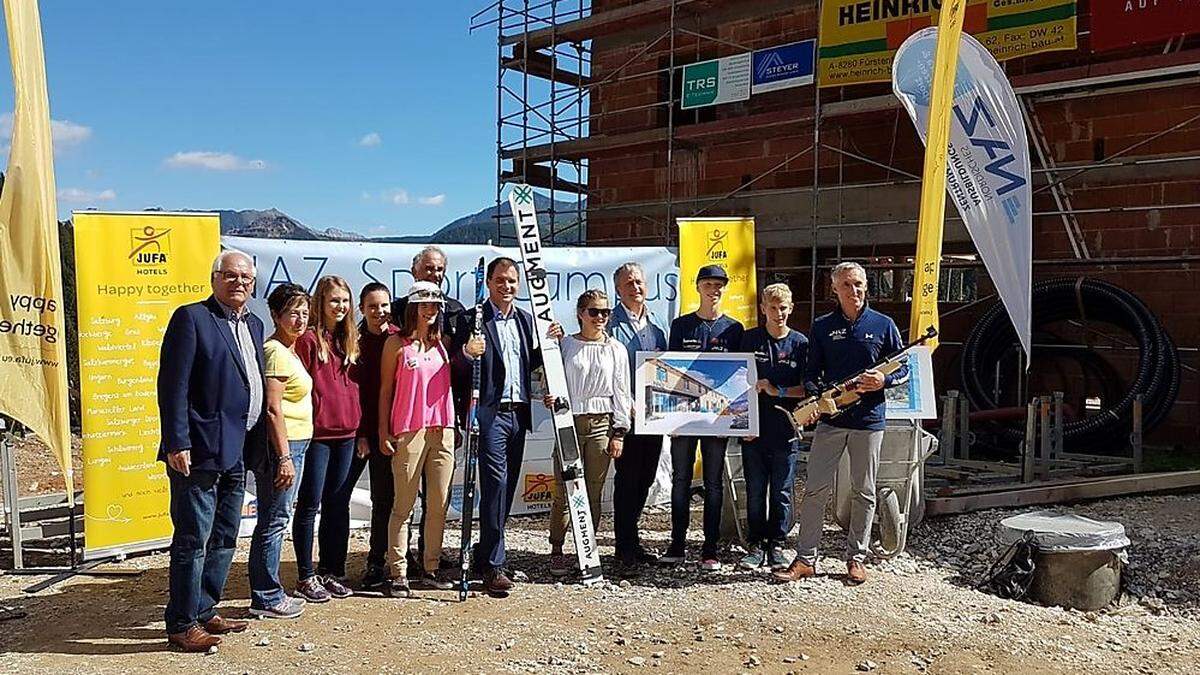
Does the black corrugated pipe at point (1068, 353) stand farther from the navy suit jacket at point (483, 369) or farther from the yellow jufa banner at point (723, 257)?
the navy suit jacket at point (483, 369)

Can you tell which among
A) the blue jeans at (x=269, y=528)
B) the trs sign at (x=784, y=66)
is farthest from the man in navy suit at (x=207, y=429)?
the trs sign at (x=784, y=66)

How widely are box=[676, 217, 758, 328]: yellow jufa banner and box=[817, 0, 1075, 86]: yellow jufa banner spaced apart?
3.89 m

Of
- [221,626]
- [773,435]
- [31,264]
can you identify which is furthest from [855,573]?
[31,264]

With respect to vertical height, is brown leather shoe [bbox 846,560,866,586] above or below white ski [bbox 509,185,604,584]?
below

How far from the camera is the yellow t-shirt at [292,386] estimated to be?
180 inches

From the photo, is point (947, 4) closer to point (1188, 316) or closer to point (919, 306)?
point (919, 306)

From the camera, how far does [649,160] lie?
47.3ft

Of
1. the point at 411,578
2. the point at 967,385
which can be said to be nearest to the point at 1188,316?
the point at 967,385

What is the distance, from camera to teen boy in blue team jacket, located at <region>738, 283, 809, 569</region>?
18.5 feet

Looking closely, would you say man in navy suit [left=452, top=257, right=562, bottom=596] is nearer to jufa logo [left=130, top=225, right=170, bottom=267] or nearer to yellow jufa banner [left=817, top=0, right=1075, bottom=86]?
jufa logo [left=130, top=225, right=170, bottom=267]

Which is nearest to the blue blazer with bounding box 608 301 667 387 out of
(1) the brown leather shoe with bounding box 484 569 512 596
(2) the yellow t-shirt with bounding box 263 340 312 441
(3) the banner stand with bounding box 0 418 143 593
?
(1) the brown leather shoe with bounding box 484 569 512 596

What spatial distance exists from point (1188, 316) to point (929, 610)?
6422mm

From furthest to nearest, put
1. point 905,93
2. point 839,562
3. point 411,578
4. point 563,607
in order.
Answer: point 905,93 → point 839,562 → point 411,578 → point 563,607

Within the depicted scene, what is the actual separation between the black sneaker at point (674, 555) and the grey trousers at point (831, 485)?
26.8 inches
